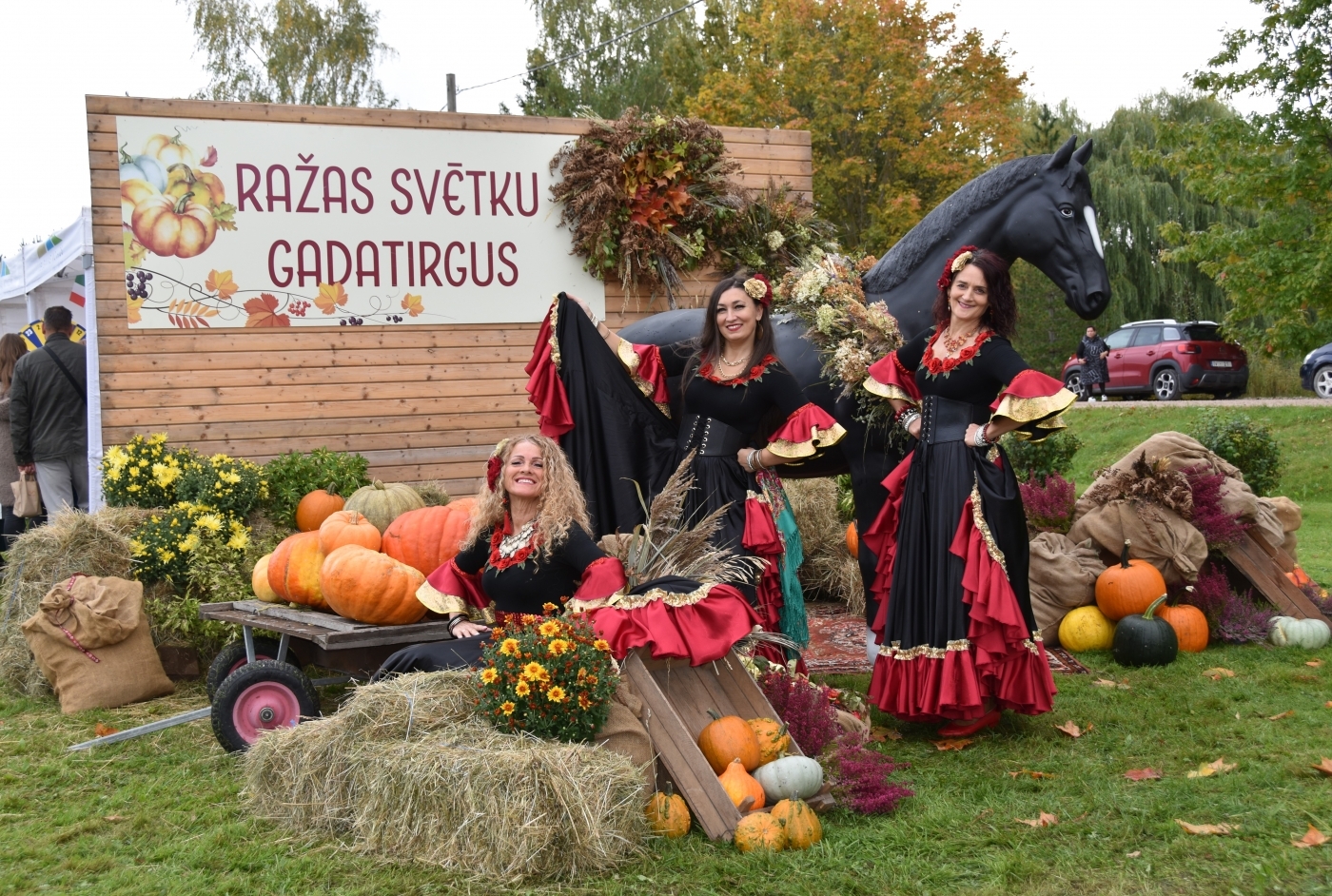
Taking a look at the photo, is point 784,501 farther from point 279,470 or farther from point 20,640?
point 20,640

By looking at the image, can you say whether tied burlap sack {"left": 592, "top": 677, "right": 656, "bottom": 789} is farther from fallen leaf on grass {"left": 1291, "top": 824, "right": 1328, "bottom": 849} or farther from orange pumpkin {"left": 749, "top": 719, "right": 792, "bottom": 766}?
fallen leaf on grass {"left": 1291, "top": 824, "right": 1328, "bottom": 849}

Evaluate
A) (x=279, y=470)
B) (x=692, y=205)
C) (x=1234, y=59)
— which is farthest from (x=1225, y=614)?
(x=1234, y=59)

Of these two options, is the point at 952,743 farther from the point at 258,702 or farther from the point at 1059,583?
the point at 258,702

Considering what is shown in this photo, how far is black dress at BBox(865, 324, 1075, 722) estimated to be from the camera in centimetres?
457

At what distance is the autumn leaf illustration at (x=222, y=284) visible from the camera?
7.53 m

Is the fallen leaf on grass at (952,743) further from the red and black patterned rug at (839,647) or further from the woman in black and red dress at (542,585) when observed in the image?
the red and black patterned rug at (839,647)

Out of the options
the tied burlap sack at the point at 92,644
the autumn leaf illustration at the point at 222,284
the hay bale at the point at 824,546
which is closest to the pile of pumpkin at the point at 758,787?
the tied burlap sack at the point at 92,644

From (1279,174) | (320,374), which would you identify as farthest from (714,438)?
(1279,174)

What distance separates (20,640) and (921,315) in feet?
16.3

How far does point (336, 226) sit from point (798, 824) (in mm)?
5596

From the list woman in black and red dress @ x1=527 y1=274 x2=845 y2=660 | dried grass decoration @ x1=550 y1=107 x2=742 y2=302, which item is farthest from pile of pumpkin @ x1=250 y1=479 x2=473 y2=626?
dried grass decoration @ x1=550 y1=107 x2=742 y2=302

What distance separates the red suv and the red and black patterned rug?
42.1 ft

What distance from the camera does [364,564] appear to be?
15.5ft

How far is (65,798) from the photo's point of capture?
4277 millimetres
